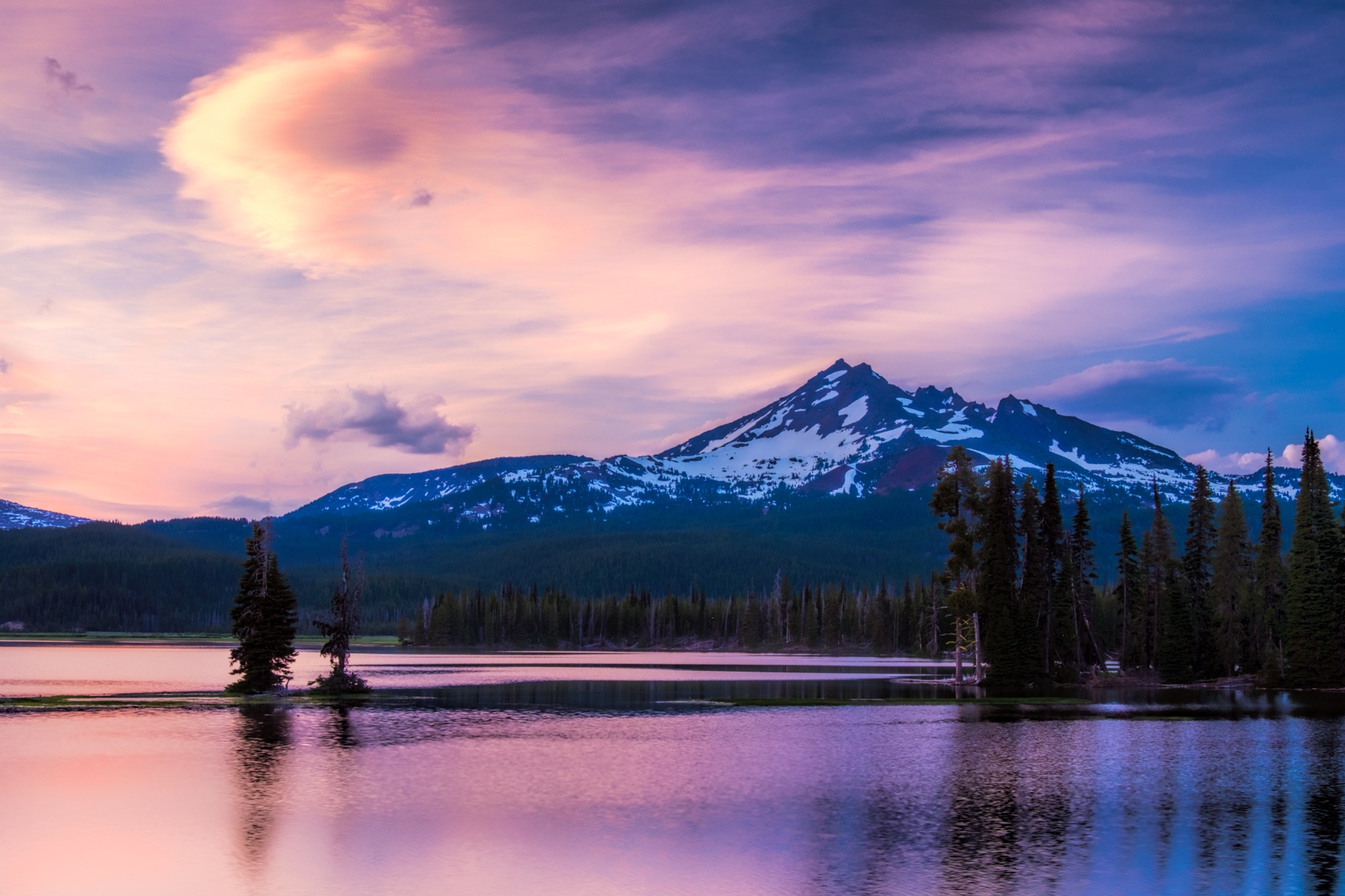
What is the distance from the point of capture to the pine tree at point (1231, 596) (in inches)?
4419

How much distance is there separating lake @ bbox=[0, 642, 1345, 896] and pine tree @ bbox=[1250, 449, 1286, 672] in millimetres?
29734

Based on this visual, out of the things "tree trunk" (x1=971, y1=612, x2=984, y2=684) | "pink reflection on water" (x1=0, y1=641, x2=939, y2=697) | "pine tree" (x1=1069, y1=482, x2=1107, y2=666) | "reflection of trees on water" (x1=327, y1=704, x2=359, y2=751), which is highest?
"pine tree" (x1=1069, y1=482, x2=1107, y2=666)

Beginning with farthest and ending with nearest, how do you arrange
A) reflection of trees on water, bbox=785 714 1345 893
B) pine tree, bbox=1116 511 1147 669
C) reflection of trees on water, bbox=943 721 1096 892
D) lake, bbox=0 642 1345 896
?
1. pine tree, bbox=1116 511 1147 669
2. reflection of trees on water, bbox=943 721 1096 892
3. lake, bbox=0 642 1345 896
4. reflection of trees on water, bbox=785 714 1345 893

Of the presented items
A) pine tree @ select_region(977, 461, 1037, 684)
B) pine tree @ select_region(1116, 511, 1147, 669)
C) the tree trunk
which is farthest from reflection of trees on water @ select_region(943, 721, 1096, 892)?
pine tree @ select_region(1116, 511, 1147, 669)

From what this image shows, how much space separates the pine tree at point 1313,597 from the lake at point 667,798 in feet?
67.2

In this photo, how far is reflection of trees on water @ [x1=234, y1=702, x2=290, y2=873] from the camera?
115ft

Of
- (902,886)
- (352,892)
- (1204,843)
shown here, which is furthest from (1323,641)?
(352,892)

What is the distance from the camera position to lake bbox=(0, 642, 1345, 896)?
31.2 meters

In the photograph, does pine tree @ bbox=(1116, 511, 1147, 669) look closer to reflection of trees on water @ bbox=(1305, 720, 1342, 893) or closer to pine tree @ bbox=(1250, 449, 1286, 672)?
pine tree @ bbox=(1250, 449, 1286, 672)

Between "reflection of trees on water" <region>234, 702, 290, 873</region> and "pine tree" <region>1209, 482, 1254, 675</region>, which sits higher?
"pine tree" <region>1209, 482, 1254, 675</region>

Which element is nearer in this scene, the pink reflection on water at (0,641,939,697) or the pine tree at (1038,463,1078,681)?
the pink reflection on water at (0,641,939,697)

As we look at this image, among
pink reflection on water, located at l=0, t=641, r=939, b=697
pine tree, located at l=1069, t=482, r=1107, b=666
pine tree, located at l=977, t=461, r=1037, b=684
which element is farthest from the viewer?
pine tree, located at l=1069, t=482, r=1107, b=666

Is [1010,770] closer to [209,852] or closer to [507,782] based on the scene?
[507,782]


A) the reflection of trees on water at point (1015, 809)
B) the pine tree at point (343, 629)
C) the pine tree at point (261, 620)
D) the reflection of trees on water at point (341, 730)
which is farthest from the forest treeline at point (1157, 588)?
the pine tree at point (261, 620)
